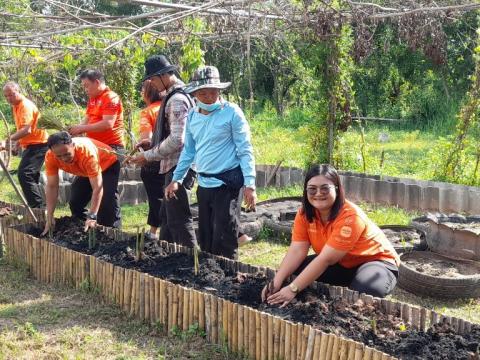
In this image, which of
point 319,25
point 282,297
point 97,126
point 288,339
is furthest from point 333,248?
point 319,25

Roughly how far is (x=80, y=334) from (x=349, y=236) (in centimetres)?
181

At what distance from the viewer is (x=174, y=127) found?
4801 mm

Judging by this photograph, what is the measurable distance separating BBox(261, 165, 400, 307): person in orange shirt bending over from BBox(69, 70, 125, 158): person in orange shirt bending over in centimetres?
249

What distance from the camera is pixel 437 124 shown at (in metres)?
16.4

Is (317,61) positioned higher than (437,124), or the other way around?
(317,61)

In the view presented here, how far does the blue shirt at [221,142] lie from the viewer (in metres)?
4.24

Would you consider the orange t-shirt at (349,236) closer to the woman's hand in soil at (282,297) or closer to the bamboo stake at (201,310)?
the woman's hand in soil at (282,297)

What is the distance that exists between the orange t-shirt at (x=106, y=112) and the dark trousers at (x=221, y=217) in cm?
162

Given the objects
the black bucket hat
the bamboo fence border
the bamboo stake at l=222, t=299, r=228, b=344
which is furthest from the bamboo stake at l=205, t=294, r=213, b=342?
the black bucket hat

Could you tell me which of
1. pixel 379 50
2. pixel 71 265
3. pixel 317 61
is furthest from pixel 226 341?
pixel 379 50

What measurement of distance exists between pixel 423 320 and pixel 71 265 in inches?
107

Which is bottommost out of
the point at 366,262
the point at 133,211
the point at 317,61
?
the point at 133,211

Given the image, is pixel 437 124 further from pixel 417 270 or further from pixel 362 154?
pixel 417 270

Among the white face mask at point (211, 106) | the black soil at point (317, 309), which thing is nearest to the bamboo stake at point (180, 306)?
the black soil at point (317, 309)
